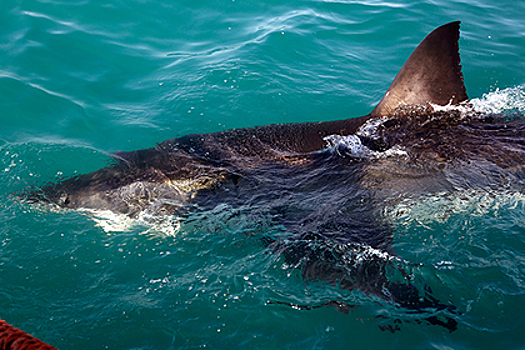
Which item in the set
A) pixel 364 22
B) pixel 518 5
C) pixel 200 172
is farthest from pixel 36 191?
pixel 518 5

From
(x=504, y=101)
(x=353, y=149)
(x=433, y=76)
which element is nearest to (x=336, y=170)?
(x=353, y=149)

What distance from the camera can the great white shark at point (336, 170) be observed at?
3.83 meters

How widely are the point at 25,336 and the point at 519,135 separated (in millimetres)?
4855

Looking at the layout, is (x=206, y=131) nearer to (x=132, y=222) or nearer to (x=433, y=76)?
(x=132, y=222)

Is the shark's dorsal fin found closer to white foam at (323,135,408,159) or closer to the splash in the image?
white foam at (323,135,408,159)

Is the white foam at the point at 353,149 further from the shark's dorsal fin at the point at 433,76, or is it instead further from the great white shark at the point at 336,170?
the shark's dorsal fin at the point at 433,76

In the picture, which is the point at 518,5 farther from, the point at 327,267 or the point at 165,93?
the point at 327,267

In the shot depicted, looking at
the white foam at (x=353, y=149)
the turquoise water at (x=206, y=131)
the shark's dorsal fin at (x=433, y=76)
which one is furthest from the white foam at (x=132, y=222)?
the shark's dorsal fin at (x=433, y=76)

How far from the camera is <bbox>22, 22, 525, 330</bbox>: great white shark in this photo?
3826mm

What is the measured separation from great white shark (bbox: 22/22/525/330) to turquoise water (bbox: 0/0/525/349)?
235mm

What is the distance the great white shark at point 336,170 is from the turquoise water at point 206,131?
235mm

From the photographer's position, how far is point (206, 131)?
608cm

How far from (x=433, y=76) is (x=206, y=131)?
135 inches

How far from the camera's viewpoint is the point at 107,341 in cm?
315
